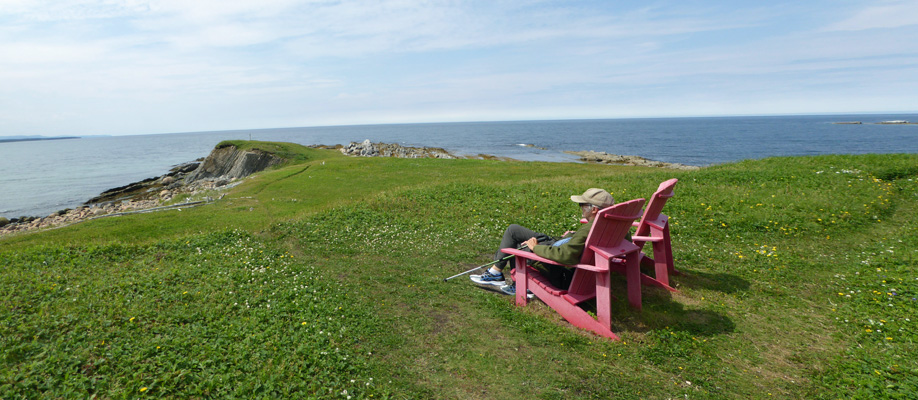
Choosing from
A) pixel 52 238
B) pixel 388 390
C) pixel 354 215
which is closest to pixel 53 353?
pixel 388 390

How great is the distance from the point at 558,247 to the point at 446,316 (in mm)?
2414

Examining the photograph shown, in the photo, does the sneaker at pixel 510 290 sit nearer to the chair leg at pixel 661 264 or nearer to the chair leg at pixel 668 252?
the chair leg at pixel 661 264

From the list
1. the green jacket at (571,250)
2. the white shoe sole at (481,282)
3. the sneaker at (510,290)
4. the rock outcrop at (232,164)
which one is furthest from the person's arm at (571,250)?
the rock outcrop at (232,164)

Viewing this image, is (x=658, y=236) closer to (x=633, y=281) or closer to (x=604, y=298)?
(x=633, y=281)

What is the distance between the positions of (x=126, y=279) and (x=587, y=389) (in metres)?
9.40

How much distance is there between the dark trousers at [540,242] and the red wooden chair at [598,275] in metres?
A: 0.18

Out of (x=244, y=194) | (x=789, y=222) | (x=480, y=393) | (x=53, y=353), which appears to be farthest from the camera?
(x=244, y=194)

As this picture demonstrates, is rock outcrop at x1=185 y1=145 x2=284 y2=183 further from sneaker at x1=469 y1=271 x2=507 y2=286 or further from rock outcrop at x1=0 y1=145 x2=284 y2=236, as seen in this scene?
sneaker at x1=469 y1=271 x2=507 y2=286

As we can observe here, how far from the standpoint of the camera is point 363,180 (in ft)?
92.9

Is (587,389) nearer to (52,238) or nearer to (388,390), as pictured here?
(388,390)

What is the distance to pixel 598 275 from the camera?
21.9 ft

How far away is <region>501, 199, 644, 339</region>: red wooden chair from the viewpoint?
6586mm

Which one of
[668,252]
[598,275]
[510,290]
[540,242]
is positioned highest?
[540,242]

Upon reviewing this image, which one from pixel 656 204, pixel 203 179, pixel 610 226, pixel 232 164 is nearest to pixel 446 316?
pixel 610 226
